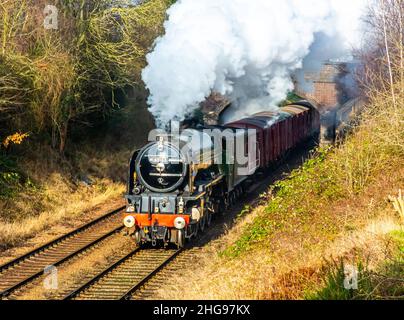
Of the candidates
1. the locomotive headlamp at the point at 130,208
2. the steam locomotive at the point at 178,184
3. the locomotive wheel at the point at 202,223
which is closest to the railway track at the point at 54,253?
the steam locomotive at the point at 178,184

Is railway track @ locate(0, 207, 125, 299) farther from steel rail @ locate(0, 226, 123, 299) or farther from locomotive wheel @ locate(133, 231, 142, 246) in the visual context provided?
locomotive wheel @ locate(133, 231, 142, 246)

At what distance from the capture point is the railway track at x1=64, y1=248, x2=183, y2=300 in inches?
422

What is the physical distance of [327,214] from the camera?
502 inches

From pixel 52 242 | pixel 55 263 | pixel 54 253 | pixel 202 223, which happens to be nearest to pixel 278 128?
pixel 202 223

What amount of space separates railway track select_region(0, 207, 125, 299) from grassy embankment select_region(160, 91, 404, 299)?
2.85 metres

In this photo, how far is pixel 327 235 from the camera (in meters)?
11.7

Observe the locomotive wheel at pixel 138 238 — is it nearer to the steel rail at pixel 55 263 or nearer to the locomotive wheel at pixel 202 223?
the steel rail at pixel 55 263

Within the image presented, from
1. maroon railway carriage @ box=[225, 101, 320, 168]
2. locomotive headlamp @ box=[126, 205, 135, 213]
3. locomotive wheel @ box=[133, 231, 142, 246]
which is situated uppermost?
maroon railway carriage @ box=[225, 101, 320, 168]

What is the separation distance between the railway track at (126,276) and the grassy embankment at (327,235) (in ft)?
2.36

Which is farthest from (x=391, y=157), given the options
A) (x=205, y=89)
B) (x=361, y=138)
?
(x=205, y=89)

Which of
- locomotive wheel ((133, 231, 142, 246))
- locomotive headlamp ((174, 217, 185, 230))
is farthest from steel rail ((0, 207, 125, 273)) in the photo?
locomotive headlamp ((174, 217, 185, 230))

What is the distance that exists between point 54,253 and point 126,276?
2.56 m
